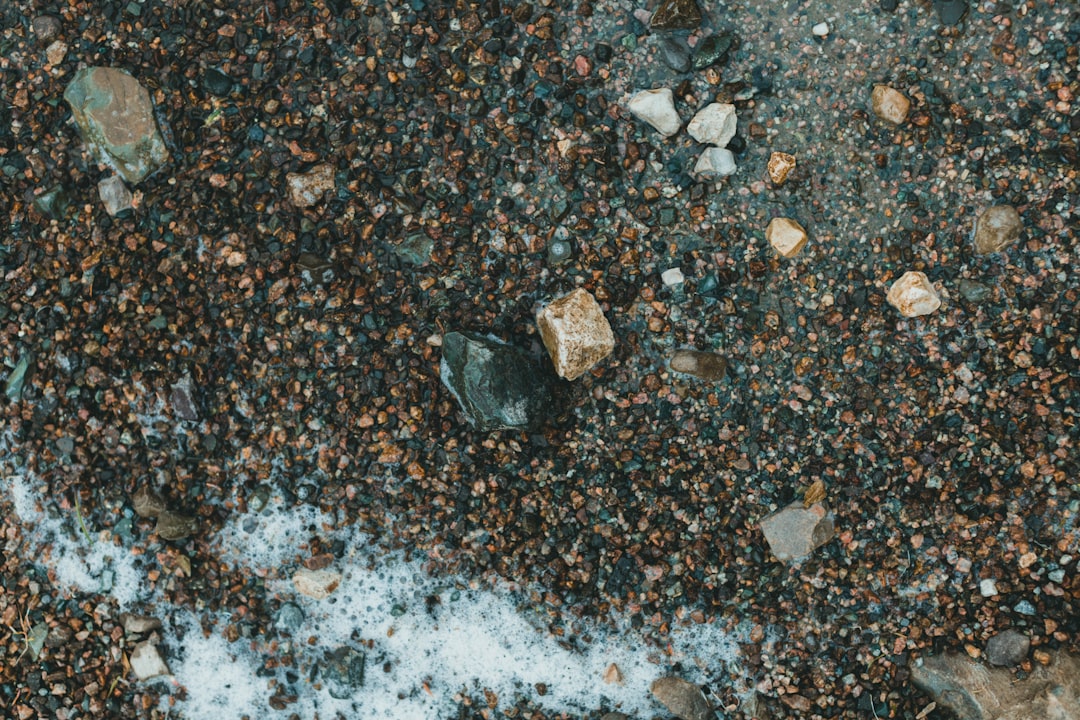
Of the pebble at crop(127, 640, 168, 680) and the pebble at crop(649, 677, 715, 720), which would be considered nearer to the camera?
the pebble at crop(649, 677, 715, 720)

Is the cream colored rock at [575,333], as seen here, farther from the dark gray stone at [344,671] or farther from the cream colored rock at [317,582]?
the dark gray stone at [344,671]

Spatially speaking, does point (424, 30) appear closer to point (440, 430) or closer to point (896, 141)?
point (440, 430)

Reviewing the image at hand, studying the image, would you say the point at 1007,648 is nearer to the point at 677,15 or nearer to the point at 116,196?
the point at 677,15

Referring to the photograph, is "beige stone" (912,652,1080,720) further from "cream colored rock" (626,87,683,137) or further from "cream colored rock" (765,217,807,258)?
"cream colored rock" (626,87,683,137)

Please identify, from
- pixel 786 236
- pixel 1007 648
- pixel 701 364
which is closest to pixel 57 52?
pixel 701 364

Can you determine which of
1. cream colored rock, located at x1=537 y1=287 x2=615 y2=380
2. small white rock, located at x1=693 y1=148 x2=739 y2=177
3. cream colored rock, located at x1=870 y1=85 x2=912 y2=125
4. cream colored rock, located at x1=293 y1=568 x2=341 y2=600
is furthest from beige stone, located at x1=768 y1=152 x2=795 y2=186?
cream colored rock, located at x1=293 y1=568 x2=341 y2=600

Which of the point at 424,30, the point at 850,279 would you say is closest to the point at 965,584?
the point at 850,279
